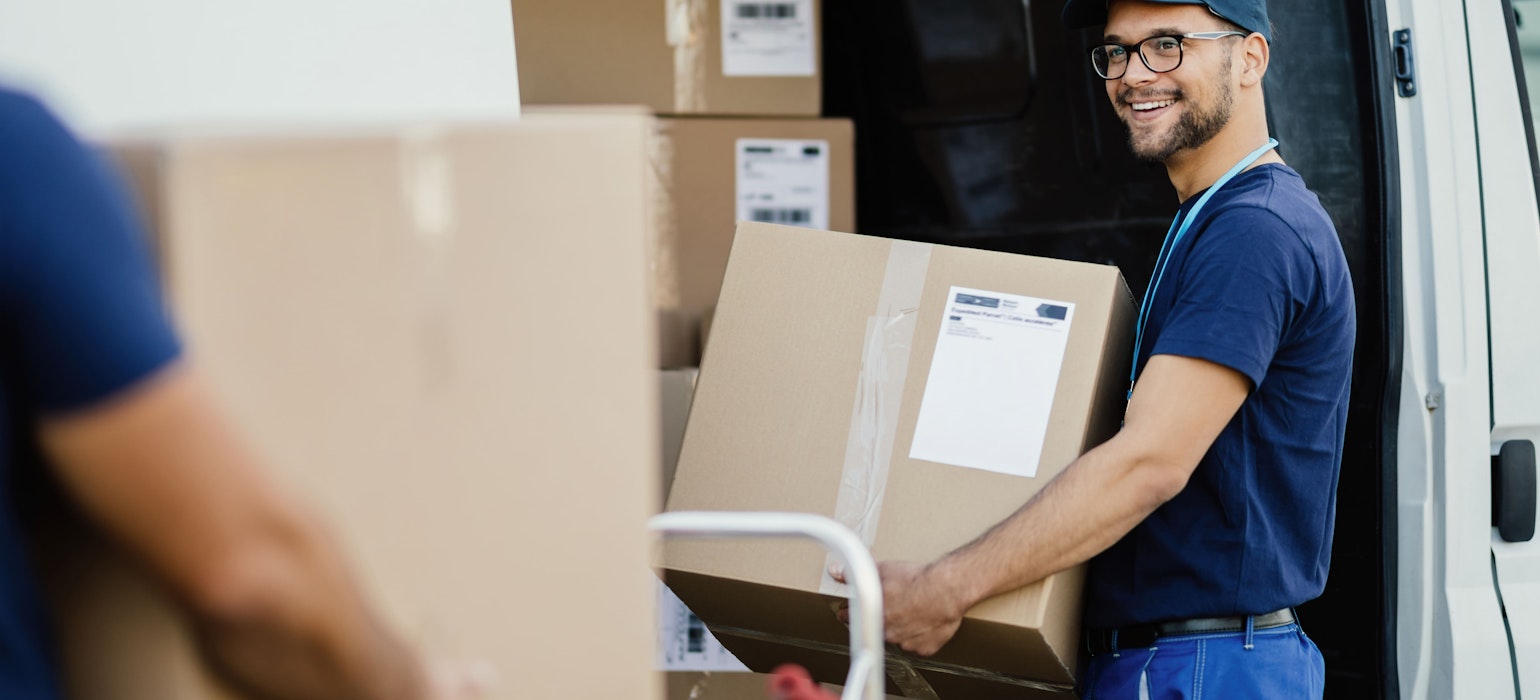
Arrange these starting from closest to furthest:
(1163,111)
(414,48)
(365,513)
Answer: (365,513), (414,48), (1163,111)

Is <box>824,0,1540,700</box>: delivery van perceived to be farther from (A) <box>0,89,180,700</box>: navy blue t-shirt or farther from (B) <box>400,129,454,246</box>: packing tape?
(A) <box>0,89,180,700</box>: navy blue t-shirt

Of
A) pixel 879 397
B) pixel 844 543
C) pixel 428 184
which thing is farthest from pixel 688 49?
pixel 428 184

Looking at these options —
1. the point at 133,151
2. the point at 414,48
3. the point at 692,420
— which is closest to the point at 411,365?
the point at 133,151

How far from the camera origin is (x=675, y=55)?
2682 mm

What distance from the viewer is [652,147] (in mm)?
2688

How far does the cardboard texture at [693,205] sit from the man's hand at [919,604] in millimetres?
1070

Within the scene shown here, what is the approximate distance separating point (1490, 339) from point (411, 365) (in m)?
1.66

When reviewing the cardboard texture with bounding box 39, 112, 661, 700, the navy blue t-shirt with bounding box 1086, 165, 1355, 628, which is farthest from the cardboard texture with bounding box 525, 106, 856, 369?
the cardboard texture with bounding box 39, 112, 661, 700

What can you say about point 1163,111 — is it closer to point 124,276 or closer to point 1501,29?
point 1501,29

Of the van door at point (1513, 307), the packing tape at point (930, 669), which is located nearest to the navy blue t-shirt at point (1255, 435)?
the packing tape at point (930, 669)

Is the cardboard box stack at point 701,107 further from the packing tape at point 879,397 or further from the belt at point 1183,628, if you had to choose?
the belt at point 1183,628

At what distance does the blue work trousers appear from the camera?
1.72 metres

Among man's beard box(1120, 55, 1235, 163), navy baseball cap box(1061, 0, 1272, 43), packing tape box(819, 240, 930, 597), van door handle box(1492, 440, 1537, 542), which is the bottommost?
van door handle box(1492, 440, 1537, 542)

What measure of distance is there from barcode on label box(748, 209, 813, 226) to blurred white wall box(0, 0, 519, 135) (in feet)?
3.64
